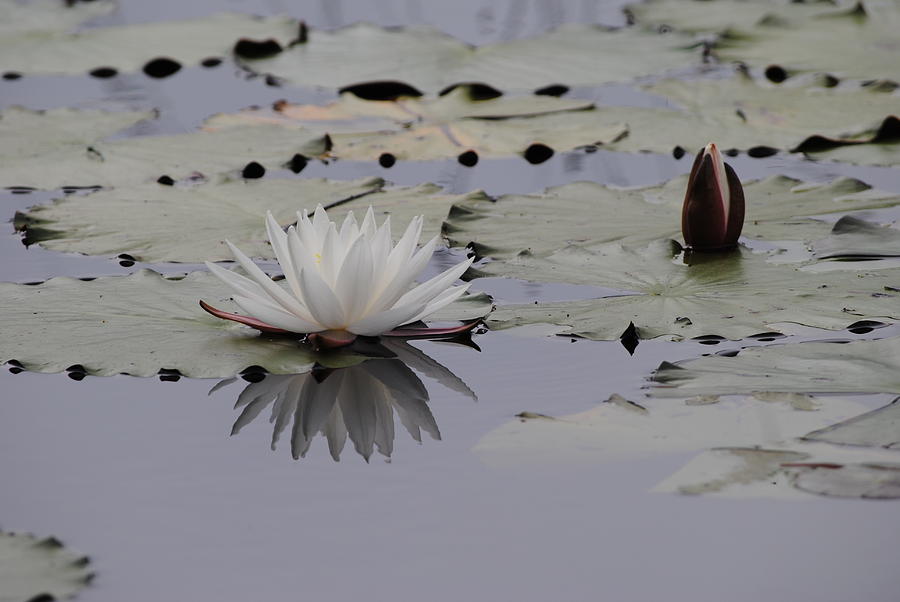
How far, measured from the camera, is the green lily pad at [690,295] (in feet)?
5.33

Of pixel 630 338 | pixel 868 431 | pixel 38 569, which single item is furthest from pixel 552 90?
pixel 38 569

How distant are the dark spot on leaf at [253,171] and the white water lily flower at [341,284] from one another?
921 mm

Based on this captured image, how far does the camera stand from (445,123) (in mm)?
2859

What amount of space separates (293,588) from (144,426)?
1.44ft

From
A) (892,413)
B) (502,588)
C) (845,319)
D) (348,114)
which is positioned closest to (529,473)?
(502,588)

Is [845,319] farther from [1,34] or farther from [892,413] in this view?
[1,34]

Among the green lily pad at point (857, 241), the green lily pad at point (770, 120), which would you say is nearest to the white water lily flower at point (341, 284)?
the green lily pad at point (857, 241)

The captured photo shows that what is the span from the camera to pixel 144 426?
1.44m

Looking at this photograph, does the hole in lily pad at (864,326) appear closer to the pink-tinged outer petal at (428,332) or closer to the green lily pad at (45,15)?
the pink-tinged outer petal at (428,332)

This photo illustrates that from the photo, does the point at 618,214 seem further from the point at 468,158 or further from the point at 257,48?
the point at 257,48

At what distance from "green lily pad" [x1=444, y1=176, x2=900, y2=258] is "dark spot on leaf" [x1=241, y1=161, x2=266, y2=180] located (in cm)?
55

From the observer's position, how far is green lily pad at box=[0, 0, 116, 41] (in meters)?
4.04


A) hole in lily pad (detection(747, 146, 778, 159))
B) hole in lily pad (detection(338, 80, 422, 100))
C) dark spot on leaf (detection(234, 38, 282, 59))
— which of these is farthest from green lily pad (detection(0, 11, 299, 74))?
hole in lily pad (detection(747, 146, 778, 159))

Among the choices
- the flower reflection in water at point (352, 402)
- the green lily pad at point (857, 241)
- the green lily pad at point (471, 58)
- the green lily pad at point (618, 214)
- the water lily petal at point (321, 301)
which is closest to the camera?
the flower reflection in water at point (352, 402)
